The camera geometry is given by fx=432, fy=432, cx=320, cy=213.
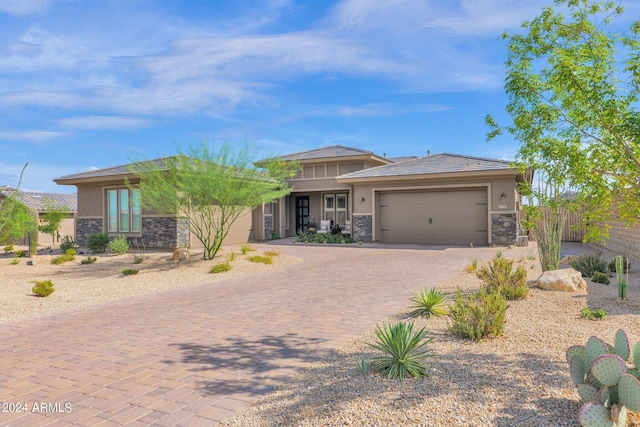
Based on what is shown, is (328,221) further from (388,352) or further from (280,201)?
(388,352)

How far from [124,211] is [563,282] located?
1923 cm

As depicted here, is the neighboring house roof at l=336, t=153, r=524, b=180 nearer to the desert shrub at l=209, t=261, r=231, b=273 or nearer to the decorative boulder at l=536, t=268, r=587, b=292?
the desert shrub at l=209, t=261, r=231, b=273

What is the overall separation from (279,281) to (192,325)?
14.6ft

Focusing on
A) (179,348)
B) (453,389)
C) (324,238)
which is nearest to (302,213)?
(324,238)

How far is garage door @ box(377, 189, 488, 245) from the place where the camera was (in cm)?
2027

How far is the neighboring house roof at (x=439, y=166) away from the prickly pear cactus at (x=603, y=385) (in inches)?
649

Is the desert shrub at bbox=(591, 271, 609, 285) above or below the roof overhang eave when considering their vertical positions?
below

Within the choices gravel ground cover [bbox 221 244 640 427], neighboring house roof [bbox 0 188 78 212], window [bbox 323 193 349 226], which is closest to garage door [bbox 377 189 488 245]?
window [bbox 323 193 349 226]

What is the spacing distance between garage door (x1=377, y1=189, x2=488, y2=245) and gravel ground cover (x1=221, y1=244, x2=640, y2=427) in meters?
14.5

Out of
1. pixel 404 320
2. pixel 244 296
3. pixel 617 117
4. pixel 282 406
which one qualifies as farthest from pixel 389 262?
pixel 282 406

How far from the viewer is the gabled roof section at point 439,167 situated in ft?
64.5

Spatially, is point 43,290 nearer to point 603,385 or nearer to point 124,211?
point 603,385

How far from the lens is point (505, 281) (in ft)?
27.5

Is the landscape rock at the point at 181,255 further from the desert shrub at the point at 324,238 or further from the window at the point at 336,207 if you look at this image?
the window at the point at 336,207
